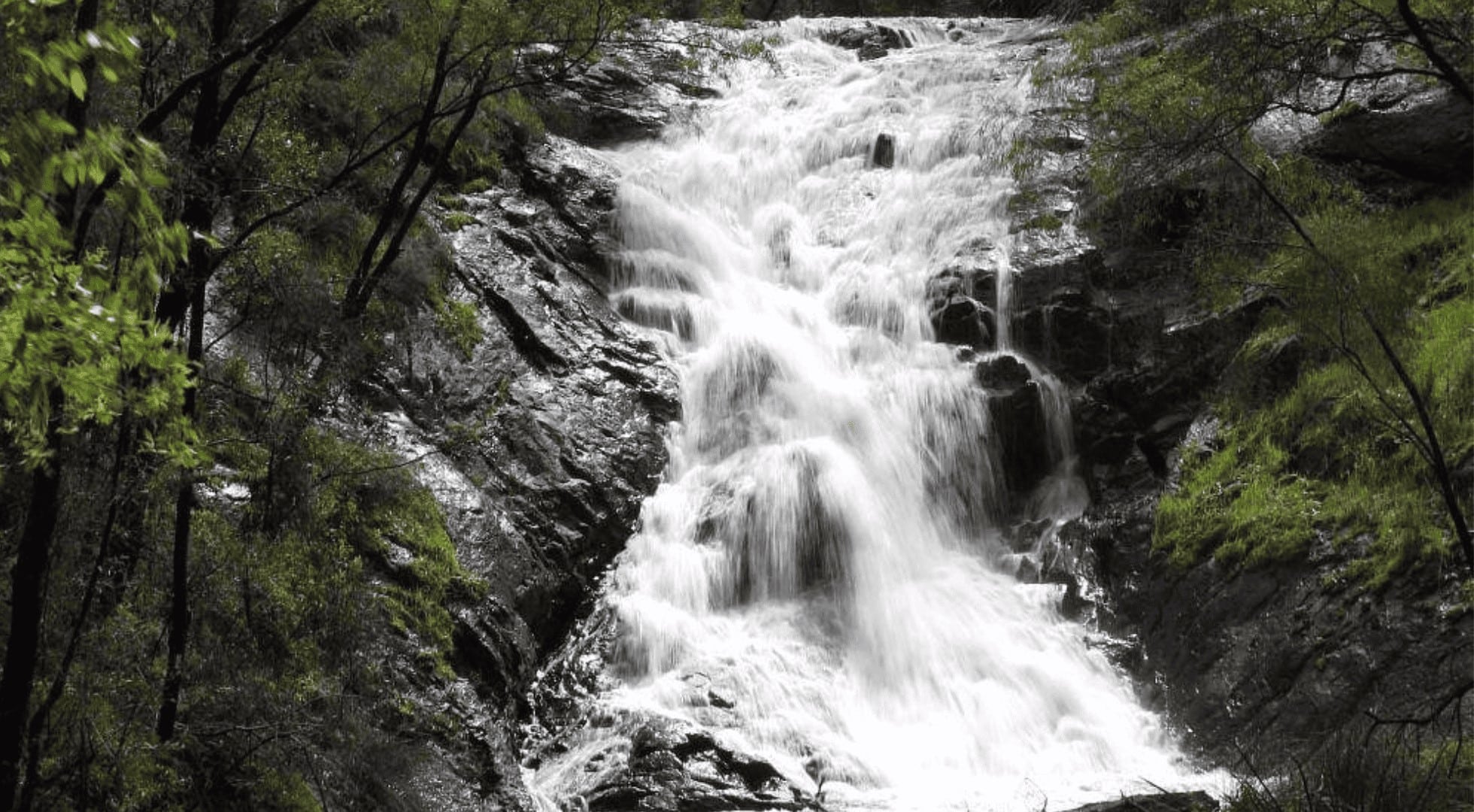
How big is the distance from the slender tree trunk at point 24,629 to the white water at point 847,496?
4.86 m

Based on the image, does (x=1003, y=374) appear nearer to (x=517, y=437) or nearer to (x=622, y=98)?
(x=517, y=437)

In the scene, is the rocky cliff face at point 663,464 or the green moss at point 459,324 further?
the green moss at point 459,324

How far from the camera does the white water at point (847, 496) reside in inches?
406

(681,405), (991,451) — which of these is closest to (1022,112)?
(991,451)

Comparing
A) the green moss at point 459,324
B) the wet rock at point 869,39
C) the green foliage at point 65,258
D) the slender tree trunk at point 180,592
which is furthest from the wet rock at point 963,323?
the green foliage at point 65,258

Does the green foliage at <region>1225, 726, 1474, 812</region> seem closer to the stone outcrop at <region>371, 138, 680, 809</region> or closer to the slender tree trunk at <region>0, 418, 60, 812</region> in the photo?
the stone outcrop at <region>371, 138, 680, 809</region>

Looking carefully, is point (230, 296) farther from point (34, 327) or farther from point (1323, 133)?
point (1323, 133)

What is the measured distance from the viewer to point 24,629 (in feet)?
16.8

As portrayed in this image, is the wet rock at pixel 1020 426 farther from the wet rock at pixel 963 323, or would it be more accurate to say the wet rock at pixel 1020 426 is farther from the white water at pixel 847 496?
the wet rock at pixel 963 323

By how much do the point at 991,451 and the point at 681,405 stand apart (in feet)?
12.8

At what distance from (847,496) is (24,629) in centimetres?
911

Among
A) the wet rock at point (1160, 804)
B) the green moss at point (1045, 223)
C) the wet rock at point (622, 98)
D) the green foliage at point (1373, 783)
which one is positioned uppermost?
the wet rock at point (622, 98)

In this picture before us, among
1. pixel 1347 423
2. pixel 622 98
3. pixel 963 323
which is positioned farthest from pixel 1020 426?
pixel 622 98

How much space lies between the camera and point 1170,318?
14219mm
